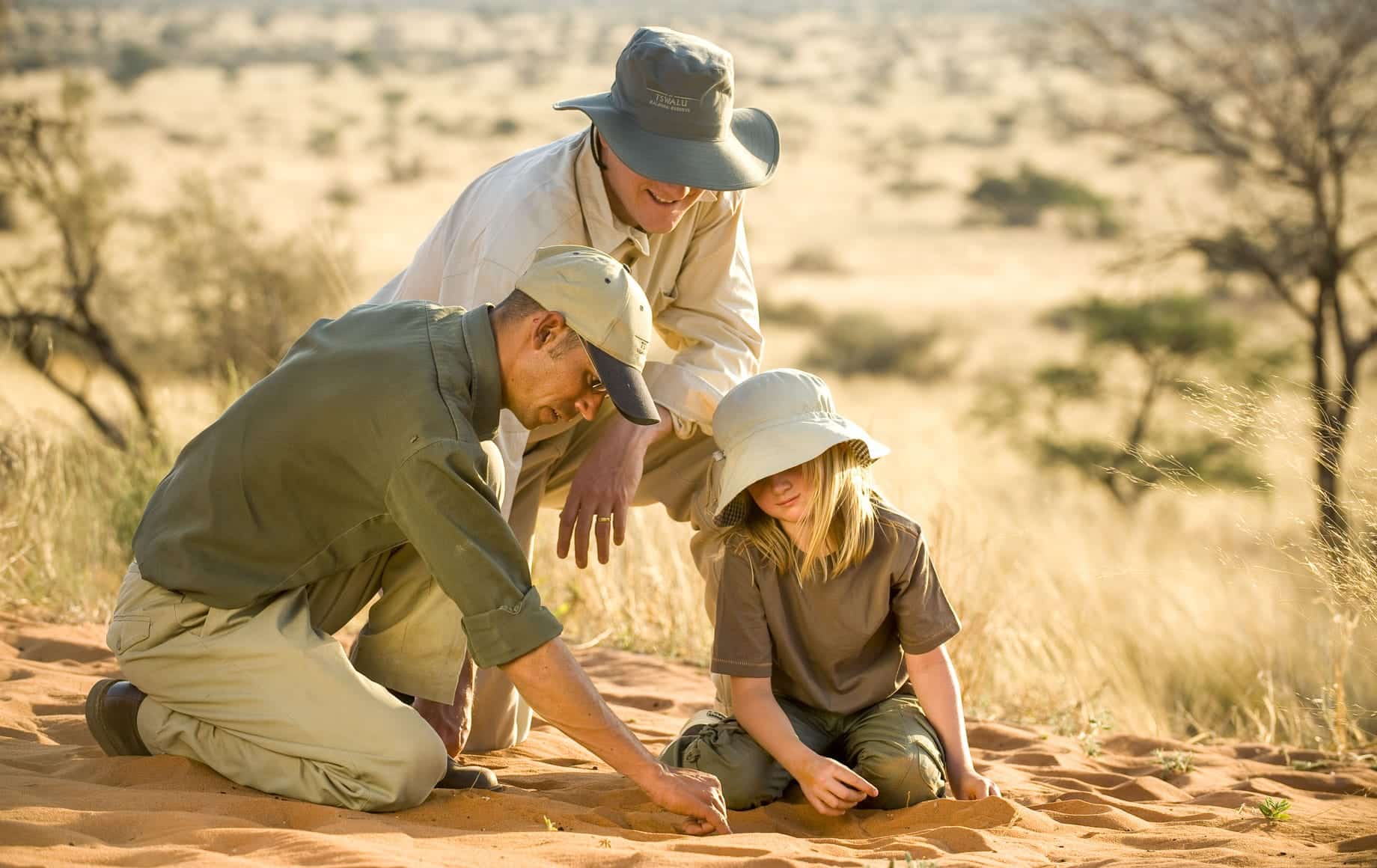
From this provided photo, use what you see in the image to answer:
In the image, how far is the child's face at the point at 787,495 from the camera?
3.64 meters

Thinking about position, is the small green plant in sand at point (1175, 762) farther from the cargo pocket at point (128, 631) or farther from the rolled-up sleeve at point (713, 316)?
the cargo pocket at point (128, 631)

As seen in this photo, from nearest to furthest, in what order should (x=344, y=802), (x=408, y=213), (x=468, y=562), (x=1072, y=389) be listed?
1. (x=468, y=562)
2. (x=344, y=802)
3. (x=1072, y=389)
4. (x=408, y=213)

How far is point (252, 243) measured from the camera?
1070 centimetres

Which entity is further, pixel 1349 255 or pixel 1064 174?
pixel 1064 174

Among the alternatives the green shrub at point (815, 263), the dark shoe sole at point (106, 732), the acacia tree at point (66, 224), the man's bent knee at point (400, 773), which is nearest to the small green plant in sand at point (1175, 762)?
the man's bent knee at point (400, 773)

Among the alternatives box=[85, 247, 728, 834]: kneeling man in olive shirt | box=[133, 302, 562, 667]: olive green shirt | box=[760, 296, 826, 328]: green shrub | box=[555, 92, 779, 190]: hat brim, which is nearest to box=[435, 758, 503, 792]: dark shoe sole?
box=[85, 247, 728, 834]: kneeling man in olive shirt

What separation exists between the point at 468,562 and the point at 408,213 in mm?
23064

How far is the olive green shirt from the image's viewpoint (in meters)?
3.09

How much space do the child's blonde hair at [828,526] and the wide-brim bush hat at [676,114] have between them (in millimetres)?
866

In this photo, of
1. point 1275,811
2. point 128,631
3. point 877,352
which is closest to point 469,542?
point 128,631

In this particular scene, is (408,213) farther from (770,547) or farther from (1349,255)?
(770,547)

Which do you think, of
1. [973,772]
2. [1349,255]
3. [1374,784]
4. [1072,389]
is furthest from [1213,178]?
[973,772]

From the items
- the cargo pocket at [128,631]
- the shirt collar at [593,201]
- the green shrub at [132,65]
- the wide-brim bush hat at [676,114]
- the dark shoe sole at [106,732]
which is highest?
the green shrub at [132,65]

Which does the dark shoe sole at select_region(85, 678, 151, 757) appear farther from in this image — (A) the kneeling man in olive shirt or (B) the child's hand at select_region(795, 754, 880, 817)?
(B) the child's hand at select_region(795, 754, 880, 817)
